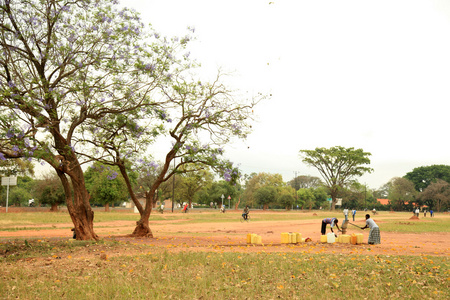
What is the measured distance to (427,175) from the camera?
110000 mm

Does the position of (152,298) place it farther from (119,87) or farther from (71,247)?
(119,87)

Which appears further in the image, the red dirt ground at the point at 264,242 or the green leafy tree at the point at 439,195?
the green leafy tree at the point at 439,195

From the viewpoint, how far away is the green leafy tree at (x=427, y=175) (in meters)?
108

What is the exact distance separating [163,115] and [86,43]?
3.99 metres

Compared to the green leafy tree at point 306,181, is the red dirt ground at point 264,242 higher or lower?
lower

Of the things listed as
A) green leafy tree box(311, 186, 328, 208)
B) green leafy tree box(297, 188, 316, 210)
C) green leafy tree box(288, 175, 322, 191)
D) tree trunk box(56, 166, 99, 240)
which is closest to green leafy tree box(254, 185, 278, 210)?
green leafy tree box(297, 188, 316, 210)

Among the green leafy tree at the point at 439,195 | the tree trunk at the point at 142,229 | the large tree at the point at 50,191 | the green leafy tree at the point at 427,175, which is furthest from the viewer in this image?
the green leafy tree at the point at 427,175

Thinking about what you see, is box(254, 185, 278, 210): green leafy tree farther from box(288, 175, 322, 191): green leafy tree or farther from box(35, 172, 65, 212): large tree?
box(35, 172, 65, 212): large tree

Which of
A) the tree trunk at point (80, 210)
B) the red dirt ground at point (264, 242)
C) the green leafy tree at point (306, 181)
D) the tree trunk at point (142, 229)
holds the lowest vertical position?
the red dirt ground at point (264, 242)

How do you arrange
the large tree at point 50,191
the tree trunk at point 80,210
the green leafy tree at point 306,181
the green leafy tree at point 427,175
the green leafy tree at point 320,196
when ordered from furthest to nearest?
1. the green leafy tree at point 306,181
2. the green leafy tree at point 320,196
3. the green leafy tree at point 427,175
4. the large tree at point 50,191
5. the tree trunk at point 80,210

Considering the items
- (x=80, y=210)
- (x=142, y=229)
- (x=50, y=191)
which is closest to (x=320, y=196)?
(x=50, y=191)

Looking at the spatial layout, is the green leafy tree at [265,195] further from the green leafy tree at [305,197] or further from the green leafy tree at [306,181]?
the green leafy tree at [306,181]

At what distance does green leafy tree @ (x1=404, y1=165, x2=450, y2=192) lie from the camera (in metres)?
108

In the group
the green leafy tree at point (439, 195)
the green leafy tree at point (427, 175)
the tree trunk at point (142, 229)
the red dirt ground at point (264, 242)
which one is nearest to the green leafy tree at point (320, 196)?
the green leafy tree at point (427, 175)
